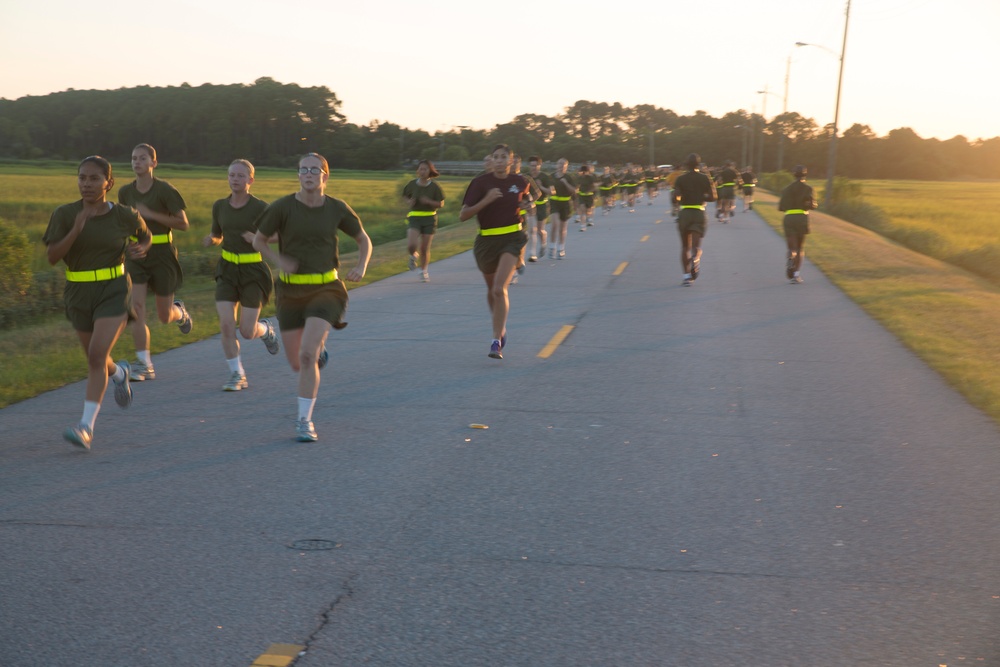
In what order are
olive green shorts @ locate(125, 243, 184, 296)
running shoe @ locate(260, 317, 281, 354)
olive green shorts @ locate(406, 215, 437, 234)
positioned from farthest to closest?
1. olive green shorts @ locate(406, 215, 437, 234)
2. running shoe @ locate(260, 317, 281, 354)
3. olive green shorts @ locate(125, 243, 184, 296)

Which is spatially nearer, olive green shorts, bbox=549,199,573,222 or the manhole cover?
the manhole cover

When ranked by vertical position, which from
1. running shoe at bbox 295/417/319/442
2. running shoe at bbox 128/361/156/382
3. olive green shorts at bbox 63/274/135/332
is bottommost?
running shoe at bbox 128/361/156/382

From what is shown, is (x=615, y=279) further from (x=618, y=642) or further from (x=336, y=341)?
(x=618, y=642)

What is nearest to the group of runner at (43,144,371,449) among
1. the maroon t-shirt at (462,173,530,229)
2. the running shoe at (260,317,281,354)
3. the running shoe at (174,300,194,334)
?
the running shoe at (260,317,281,354)

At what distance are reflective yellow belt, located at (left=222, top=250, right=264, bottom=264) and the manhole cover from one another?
162 inches

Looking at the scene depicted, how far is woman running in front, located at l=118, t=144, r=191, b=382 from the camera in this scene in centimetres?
866

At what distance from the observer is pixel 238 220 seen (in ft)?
28.2

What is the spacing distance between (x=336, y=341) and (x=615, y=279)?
779cm

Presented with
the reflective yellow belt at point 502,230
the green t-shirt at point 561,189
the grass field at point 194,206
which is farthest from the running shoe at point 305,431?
the grass field at point 194,206

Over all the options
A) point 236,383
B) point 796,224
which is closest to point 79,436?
point 236,383

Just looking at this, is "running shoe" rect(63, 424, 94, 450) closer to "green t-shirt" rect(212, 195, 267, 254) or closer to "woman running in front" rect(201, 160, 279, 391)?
"woman running in front" rect(201, 160, 279, 391)

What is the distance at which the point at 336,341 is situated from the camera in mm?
11414

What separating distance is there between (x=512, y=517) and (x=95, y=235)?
10.8ft

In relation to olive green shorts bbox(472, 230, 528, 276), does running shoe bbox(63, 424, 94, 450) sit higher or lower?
lower
